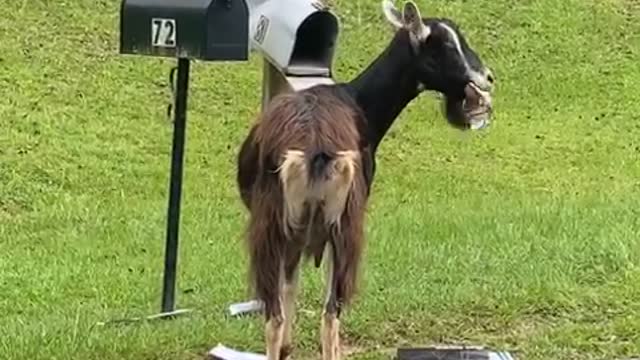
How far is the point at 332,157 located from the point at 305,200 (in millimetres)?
167

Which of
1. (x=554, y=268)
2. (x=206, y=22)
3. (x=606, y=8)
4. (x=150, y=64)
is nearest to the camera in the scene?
(x=206, y=22)

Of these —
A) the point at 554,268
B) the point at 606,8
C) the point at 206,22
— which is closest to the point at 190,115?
the point at 606,8

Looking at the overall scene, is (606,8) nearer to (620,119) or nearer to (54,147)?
(620,119)

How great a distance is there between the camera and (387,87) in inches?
198

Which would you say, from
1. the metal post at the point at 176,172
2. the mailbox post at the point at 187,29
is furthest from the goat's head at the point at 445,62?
the metal post at the point at 176,172

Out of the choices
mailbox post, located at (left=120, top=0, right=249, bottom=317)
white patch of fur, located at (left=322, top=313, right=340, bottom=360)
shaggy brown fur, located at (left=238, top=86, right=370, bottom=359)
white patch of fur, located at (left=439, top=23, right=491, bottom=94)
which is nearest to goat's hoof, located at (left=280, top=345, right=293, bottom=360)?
shaggy brown fur, located at (left=238, top=86, right=370, bottom=359)

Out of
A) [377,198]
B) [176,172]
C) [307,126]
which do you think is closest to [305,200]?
[307,126]

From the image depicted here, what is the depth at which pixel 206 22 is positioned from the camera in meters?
5.77

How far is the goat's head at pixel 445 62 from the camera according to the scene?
491cm

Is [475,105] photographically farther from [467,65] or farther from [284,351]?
[284,351]

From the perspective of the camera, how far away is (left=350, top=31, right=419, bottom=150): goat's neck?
16.4 ft

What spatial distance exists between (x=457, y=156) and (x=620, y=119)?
250cm

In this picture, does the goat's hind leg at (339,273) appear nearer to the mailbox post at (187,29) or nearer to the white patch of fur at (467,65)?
the white patch of fur at (467,65)

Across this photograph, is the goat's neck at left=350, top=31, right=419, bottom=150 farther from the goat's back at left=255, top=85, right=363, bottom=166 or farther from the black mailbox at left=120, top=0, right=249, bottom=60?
the black mailbox at left=120, top=0, right=249, bottom=60
